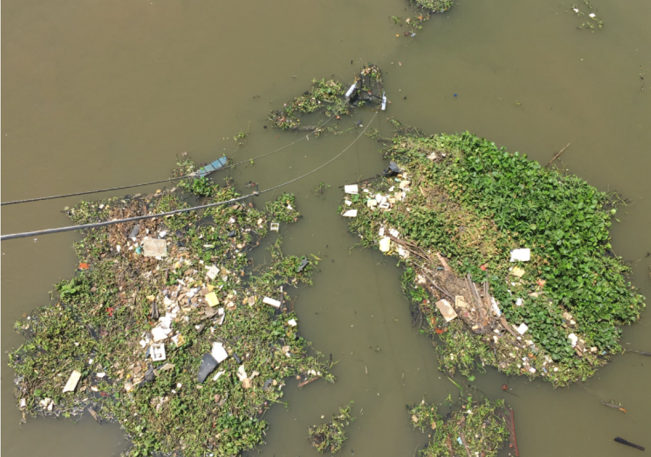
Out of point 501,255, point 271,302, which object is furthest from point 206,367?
point 501,255

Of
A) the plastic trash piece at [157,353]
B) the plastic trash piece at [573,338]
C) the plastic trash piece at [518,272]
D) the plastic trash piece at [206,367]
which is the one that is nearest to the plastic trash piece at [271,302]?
the plastic trash piece at [206,367]

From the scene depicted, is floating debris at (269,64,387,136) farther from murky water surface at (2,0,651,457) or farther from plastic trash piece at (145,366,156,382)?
plastic trash piece at (145,366,156,382)

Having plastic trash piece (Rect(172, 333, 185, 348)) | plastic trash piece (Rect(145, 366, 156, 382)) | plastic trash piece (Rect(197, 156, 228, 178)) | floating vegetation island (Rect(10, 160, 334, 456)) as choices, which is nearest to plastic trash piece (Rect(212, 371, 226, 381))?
floating vegetation island (Rect(10, 160, 334, 456))

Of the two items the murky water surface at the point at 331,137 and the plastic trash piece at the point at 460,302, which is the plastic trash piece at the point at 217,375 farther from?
the plastic trash piece at the point at 460,302

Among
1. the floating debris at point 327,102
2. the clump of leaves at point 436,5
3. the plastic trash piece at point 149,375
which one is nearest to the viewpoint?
the plastic trash piece at point 149,375

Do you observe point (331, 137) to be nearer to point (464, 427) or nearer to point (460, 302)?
point (460, 302)

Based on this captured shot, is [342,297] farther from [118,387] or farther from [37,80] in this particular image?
[37,80]

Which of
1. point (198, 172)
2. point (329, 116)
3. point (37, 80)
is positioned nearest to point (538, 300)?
point (329, 116)

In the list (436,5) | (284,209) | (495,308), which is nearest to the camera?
(495,308)
